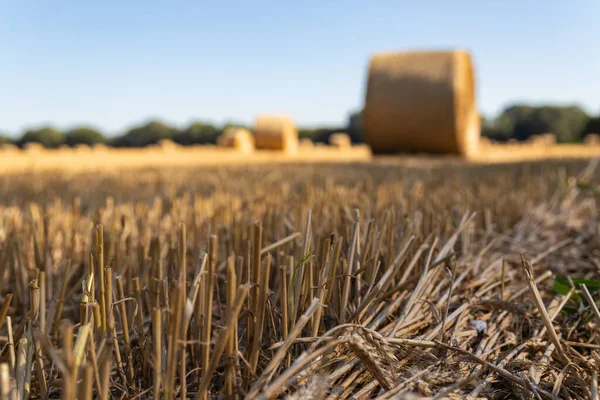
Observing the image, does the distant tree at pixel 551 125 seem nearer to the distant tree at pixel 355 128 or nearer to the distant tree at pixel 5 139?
the distant tree at pixel 355 128

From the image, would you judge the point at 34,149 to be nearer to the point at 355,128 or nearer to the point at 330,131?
the point at 355,128

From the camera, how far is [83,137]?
2509cm

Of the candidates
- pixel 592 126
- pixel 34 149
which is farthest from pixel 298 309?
pixel 592 126

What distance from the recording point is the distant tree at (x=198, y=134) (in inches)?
925

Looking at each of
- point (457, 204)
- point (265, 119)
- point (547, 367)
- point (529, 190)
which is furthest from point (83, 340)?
point (265, 119)

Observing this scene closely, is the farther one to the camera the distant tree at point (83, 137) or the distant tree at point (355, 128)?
the distant tree at point (83, 137)

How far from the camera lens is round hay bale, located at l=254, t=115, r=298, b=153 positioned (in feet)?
27.7

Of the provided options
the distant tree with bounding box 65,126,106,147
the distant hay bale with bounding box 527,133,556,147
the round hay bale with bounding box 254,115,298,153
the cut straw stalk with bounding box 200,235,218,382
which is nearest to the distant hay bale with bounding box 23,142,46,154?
the round hay bale with bounding box 254,115,298,153

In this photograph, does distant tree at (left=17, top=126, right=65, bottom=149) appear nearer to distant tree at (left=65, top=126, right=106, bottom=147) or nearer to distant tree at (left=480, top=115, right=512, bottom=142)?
distant tree at (left=65, top=126, right=106, bottom=147)

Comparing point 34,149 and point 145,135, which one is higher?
point 145,135

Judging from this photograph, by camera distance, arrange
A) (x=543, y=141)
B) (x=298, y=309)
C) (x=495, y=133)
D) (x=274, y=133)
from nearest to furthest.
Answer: (x=298, y=309) < (x=274, y=133) < (x=543, y=141) < (x=495, y=133)

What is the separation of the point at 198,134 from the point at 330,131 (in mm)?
6536

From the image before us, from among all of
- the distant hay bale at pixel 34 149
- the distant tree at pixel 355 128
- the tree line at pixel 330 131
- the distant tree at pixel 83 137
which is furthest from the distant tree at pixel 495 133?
the distant tree at pixel 83 137

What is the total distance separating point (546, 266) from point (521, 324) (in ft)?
1.35
